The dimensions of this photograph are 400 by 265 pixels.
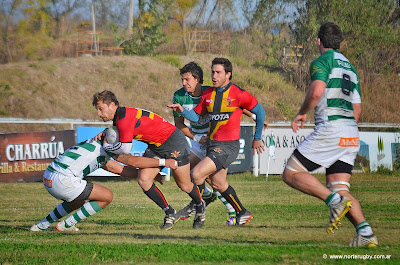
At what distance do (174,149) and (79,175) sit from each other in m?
1.31

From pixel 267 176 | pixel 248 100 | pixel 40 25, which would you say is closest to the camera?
pixel 248 100

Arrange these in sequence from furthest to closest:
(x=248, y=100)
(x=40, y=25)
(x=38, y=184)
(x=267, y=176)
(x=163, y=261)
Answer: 1. (x=40, y=25)
2. (x=267, y=176)
3. (x=38, y=184)
4. (x=248, y=100)
5. (x=163, y=261)

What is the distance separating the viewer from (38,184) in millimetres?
16234

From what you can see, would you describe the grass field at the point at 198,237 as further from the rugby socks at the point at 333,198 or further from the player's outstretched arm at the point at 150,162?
the player's outstretched arm at the point at 150,162

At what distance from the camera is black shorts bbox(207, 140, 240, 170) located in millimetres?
8258

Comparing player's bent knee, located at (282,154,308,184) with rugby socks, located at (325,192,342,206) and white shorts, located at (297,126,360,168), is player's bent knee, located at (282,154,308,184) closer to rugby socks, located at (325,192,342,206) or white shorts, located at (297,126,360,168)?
white shorts, located at (297,126,360,168)

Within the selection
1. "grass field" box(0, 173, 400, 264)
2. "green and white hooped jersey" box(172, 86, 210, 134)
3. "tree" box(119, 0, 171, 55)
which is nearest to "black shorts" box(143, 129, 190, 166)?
"green and white hooped jersey" box(172, 86, 210, 134)

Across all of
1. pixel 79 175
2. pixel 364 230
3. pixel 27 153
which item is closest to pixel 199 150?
pixel 79 175

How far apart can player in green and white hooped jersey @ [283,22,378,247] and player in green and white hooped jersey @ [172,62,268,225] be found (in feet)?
8.11

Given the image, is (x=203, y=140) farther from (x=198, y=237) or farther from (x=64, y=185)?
(x=64, y=185)

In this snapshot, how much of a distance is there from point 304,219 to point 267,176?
9.06 metres

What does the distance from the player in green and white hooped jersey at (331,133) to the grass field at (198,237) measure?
0.50 meters

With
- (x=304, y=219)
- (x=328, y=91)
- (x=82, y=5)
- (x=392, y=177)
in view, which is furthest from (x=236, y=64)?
(x=328, y=91)

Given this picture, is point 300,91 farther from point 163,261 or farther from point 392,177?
point 163,261
